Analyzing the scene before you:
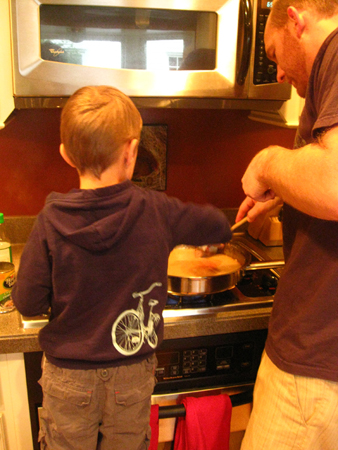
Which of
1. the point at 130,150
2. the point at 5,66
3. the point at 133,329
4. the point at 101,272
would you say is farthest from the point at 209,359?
the point at 5,66

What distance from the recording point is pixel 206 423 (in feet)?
3.93

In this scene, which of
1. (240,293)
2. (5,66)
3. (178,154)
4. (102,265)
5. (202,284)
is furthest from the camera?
(178,154)

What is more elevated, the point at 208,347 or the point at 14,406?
the point at 208,347

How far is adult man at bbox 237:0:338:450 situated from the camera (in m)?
0.76

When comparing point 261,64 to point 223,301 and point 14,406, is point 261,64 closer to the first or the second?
point 223,301

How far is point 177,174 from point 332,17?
96cm

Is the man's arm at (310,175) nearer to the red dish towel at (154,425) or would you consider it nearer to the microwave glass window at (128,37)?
the microwave glass window at (128,37)

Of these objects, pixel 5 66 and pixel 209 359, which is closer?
pixel 5 66

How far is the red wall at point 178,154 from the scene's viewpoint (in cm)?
154

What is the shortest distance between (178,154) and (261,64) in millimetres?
567

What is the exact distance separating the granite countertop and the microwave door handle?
0.66 meters

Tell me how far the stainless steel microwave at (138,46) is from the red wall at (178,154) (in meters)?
0.45

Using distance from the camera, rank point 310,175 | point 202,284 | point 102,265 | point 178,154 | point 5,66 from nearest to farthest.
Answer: point 310,175, point 102,265, point 5,66, point 202,284, point 178,154

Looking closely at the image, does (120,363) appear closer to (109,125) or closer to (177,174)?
(109,125)
